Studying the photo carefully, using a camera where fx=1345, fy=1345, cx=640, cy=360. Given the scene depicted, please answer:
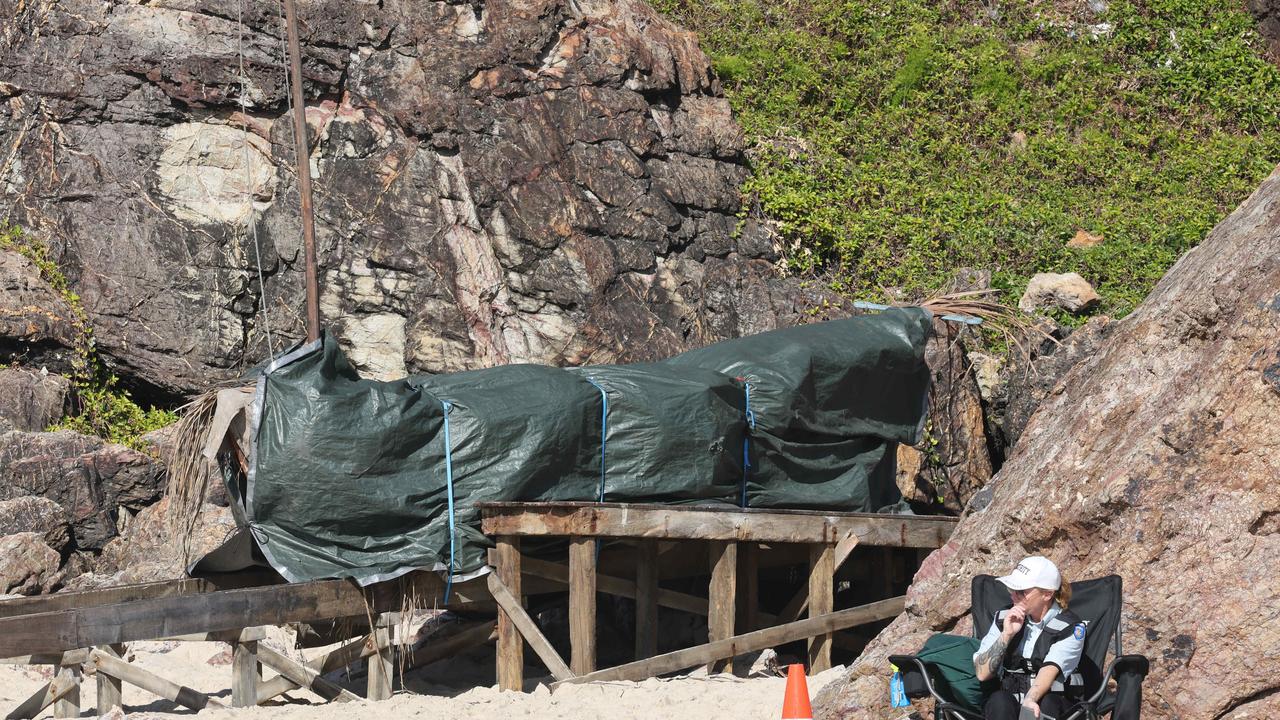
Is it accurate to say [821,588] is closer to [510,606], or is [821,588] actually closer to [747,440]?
[747,440]

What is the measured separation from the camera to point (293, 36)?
11766 millimetres

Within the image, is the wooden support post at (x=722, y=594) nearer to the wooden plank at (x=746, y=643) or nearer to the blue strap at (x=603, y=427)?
the wooden plank at (x=746, y=643)

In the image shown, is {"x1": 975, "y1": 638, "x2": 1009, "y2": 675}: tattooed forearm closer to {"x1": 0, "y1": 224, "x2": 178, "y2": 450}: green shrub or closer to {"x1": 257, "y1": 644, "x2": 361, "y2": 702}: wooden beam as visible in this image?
{"x1": 257, "y1": 644, "x2": 361, "y2": 702}: wooden beam

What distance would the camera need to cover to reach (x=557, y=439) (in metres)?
8.42

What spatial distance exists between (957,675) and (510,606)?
366cm

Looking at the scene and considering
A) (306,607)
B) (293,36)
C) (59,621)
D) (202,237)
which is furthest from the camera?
(202,237)

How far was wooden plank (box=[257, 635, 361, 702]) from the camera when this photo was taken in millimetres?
7941

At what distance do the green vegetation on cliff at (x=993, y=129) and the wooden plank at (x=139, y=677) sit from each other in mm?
8929

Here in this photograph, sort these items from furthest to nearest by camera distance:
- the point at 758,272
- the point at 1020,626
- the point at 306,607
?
the point at 758,272, the point at 306,607, the point at 1020,626

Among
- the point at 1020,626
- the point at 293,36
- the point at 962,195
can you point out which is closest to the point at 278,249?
the point at 293,36

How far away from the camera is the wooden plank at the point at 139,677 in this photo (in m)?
7.48

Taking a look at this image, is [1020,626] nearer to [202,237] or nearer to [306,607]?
[306,607]

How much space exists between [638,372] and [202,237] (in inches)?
256

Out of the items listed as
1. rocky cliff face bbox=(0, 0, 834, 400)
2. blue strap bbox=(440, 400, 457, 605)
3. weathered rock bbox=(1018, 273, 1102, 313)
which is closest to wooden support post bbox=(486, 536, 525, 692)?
blue strap bbox=(440, 400, 457, 605)
